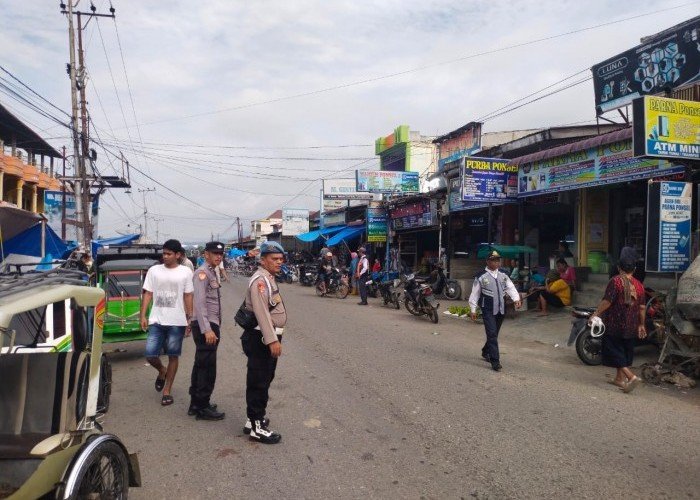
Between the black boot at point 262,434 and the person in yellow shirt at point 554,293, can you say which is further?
the person in yellow shirt at point 554,293

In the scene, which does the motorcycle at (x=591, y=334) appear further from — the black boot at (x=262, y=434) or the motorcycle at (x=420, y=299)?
the black boot at (x=262, y=434)

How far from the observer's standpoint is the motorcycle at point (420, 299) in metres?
12.4

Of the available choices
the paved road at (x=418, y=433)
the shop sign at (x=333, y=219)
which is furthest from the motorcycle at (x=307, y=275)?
the paved road at (x=418, y=433)

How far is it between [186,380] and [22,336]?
2.97 m

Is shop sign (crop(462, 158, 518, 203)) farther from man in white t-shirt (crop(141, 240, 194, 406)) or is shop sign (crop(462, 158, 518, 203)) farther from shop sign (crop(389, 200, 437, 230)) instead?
man in white t-shirt (crop(141, 240, 194, 406))

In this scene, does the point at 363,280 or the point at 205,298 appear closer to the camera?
the point at 205,298

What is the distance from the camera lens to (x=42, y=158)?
3484 cm

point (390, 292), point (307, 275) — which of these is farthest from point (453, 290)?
point (307, 275)

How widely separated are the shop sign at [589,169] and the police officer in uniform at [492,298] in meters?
3.99

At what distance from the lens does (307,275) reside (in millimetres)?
25203

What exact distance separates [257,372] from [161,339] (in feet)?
6.14

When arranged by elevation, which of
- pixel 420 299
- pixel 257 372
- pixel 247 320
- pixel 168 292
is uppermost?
pixel 168 292

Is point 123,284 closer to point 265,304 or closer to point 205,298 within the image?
point 205,298

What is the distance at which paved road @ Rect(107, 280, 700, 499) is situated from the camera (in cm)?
365
